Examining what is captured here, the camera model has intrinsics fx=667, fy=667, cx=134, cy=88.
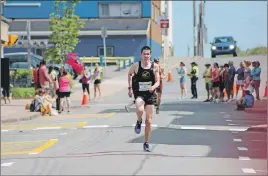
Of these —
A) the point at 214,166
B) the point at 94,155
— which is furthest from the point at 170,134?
the point at 214,166

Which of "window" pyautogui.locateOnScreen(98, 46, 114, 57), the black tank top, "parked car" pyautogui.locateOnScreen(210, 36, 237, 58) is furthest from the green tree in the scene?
the black tank top

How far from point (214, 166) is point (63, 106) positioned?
13623 mm

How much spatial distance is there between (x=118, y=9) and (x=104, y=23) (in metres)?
3.24

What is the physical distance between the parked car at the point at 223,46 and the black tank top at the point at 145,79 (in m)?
40.3

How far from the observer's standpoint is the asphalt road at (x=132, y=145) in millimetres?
10953

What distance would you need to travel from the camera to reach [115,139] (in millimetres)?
15094

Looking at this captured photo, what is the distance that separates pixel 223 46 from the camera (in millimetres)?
52656

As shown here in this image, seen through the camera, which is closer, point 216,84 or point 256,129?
point 256,129

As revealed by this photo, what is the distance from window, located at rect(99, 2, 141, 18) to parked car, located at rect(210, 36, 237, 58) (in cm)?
951

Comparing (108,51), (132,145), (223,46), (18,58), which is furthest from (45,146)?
(108,51)

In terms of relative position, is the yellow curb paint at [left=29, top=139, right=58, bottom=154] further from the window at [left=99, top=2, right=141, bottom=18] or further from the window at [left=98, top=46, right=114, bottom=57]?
the window at [left=99, top=2, right=141, bottom=18]

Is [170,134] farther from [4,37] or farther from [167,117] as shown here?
[4,37]

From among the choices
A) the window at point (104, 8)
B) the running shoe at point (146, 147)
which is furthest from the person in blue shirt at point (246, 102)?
the window at point (104, 8)

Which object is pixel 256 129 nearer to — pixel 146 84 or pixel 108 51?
pixel 146 84
